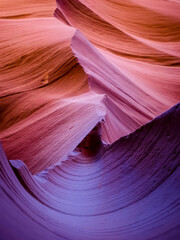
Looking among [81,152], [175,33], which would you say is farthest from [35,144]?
[175,33]

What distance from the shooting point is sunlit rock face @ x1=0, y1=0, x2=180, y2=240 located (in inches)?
25.8

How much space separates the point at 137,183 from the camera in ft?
2.59

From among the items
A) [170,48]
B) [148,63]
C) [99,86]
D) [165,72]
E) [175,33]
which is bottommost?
[99,86]

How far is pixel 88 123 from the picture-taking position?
4.54ft

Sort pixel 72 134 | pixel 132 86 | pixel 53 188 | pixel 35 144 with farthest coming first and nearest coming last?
pixel 132 86 < pixel 35 144 < pixel 72 134 < pixel 53 188

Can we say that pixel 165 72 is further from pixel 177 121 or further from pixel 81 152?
pixel 177 121

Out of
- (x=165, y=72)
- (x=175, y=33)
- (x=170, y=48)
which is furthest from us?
(x=175, y=33)

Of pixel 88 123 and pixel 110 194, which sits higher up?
pixel 88 123

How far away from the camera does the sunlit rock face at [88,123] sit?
0.66 meters

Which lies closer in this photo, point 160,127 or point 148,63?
point 160,127

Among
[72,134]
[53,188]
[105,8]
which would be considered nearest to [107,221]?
[53,188]

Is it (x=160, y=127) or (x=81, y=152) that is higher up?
(x=81, y=152)

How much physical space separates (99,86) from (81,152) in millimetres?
968

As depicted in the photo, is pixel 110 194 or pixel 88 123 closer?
pixel 110 194
